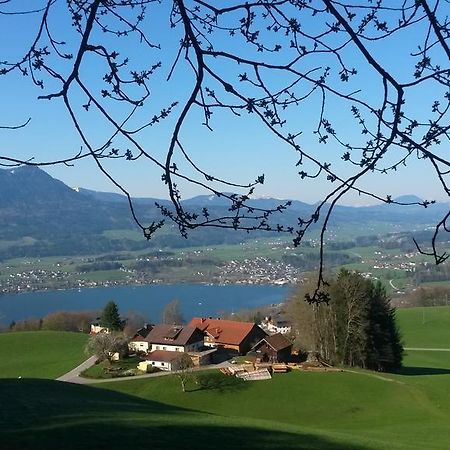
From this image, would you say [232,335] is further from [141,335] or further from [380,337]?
[380,337]

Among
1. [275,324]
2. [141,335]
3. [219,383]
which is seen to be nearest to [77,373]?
[141,335]

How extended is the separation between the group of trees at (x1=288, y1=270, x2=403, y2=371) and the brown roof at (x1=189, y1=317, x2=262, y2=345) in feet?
19.5

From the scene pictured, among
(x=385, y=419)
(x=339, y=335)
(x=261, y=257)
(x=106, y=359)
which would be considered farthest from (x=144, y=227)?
(x=261, y=257)

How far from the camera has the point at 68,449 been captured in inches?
251

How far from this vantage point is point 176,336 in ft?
110

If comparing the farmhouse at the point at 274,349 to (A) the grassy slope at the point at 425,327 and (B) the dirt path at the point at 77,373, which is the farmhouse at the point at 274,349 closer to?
(B) the dirt path at the point at 77,373

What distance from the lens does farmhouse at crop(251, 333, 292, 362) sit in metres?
29.2

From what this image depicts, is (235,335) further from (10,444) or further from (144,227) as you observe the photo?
(144,227)

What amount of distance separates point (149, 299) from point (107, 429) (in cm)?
8590

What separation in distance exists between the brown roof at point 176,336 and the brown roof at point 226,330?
1.25 m

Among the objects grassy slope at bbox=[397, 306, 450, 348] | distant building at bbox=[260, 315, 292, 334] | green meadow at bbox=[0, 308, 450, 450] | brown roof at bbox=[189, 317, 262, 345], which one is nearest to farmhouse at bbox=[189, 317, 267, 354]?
brown roof at bbox=[189, 317, 262, 345]

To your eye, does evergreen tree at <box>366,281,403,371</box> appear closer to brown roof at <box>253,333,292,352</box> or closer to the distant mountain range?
brown roof at <box>253,333,292,352</box>

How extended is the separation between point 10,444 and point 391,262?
11299cm

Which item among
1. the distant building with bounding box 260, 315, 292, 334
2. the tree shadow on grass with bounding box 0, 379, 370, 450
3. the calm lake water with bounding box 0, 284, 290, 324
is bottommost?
the calm lake water with bounding box 0, 284, 290, 324
